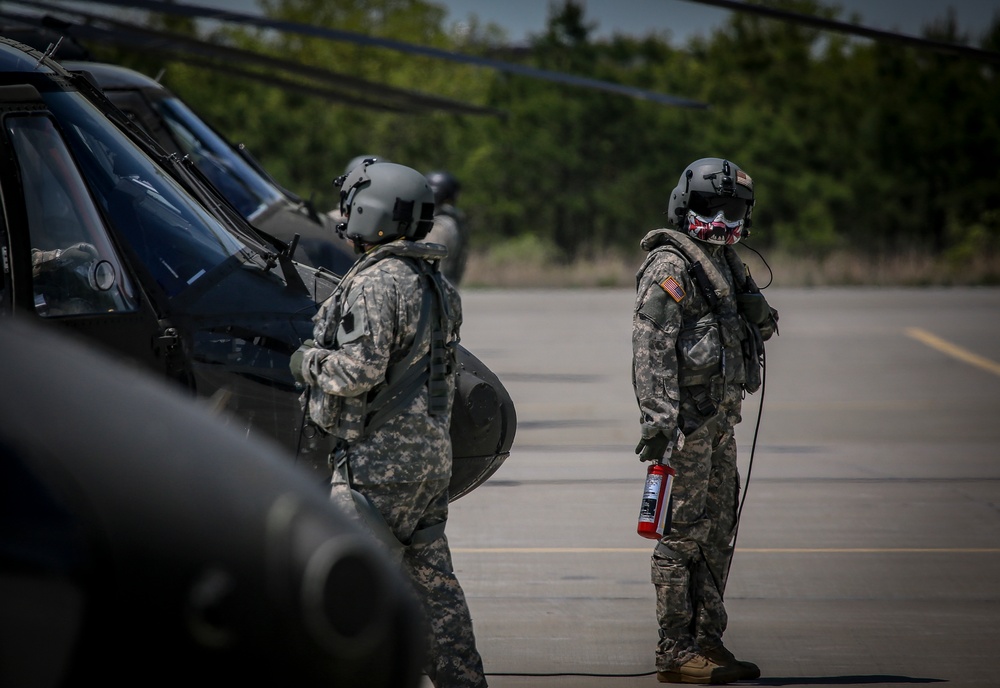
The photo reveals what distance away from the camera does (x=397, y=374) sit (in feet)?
13.0

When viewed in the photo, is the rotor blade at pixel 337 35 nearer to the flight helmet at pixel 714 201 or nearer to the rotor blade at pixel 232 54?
the rotor blade at pixel 232 54

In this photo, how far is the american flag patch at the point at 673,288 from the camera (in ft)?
14.9

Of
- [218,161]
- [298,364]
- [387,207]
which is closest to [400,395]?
[298,364]

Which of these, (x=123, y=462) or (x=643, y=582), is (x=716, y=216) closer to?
(x=643, y=582)

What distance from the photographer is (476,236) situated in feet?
123

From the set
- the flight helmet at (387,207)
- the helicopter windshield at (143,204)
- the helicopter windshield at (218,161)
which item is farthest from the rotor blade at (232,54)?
the flight helmet at (387,207)

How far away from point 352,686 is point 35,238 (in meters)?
3.09

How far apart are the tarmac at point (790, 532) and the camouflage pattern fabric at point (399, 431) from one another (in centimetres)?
71

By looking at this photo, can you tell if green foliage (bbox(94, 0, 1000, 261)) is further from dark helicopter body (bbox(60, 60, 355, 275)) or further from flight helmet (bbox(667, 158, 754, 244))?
flight helmet (bbox(667, 158, 754, 244))

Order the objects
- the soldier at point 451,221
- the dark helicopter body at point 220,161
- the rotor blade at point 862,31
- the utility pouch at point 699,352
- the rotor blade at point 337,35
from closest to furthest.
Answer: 1. the utility pouch at point 699,352
2. the rotor blade at point 862,31
3. the rotor blade at point 337,35
4. the dark helicopter body at point 220,161
5. the soldier at point 451,221

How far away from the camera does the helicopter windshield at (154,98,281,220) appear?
27.0ft

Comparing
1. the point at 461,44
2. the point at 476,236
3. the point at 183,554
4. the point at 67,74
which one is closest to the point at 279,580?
the point at 183,554

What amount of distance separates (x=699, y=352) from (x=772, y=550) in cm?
249

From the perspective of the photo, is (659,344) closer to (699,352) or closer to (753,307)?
(699,352)
